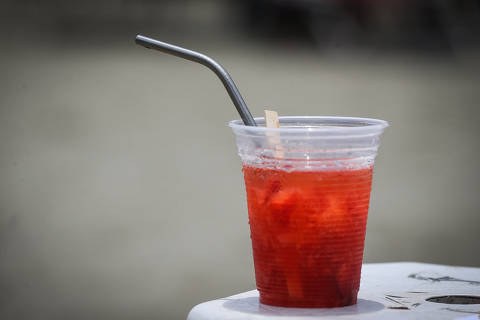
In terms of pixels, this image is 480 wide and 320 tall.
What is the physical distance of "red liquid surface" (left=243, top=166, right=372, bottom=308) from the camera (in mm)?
920

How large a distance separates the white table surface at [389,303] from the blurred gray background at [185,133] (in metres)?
1.96

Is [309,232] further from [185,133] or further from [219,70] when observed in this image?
[185,133]

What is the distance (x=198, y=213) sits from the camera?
3.68m

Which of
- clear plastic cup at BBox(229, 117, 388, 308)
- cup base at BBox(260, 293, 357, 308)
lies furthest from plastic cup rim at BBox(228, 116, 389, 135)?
cup base at BBox(260, 293, 357, 308)

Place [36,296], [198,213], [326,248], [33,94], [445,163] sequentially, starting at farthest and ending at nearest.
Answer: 1. [445,163]
2. [33,94]
3. [198,213]
4. [36,296]
5. [326,248]

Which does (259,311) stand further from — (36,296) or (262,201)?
(36,296)

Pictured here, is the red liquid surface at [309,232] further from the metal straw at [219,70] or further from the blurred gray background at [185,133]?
the blurred gray background at [185,133]

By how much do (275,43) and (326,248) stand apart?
4227 millimetres

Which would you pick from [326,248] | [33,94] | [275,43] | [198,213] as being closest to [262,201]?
[326,248]

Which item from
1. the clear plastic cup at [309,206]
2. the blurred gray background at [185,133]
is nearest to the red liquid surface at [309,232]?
the clear plastic cup at [309,206]

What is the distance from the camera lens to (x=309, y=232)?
92 centimetres

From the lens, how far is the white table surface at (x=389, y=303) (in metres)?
0.92

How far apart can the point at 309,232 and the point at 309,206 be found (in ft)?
0.12

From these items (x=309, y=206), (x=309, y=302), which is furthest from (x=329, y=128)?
(x=309, y=302)
